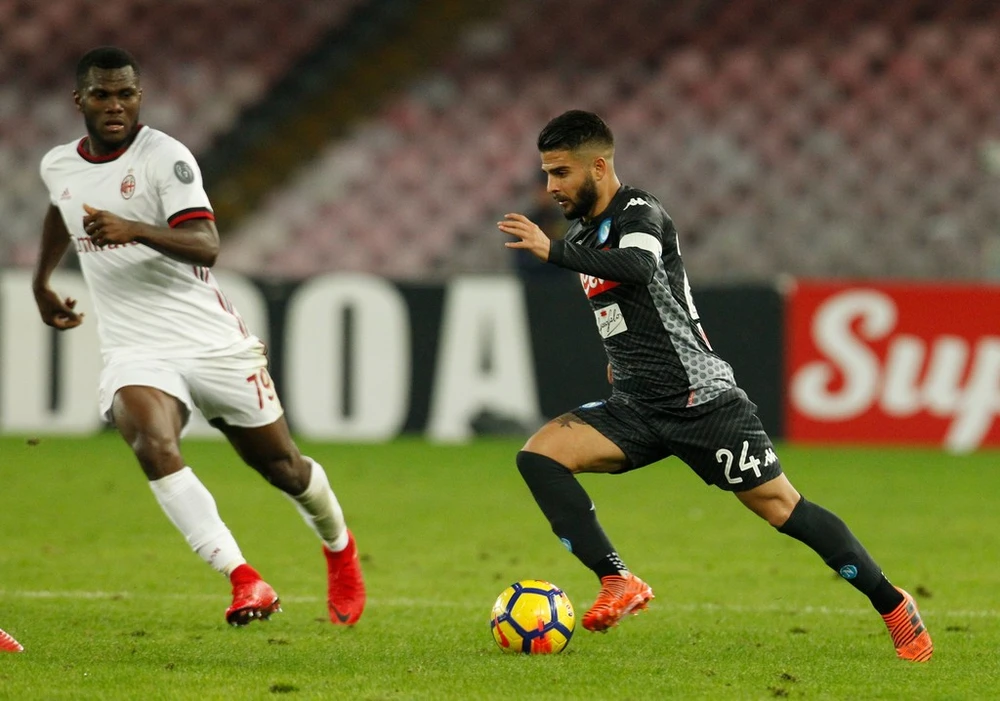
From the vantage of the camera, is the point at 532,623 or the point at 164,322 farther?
the point at 164,322

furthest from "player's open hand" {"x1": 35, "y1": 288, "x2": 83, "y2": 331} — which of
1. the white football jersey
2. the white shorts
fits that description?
the white shorts

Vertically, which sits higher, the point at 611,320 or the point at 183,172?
the point at 183,172

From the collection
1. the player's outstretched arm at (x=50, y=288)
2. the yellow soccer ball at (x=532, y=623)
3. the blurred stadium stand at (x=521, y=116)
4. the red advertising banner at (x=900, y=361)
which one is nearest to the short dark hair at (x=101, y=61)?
the player's outstretched arm at (x=50, y=288)

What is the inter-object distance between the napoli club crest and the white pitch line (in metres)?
1.55

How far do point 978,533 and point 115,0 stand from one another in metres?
11.9

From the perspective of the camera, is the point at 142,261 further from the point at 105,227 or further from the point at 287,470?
the point at 287,470

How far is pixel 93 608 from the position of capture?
544 cm

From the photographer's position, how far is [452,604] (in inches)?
222

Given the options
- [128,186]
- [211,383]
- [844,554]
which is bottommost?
[844,554]

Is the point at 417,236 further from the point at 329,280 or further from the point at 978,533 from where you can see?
the point at 978,533

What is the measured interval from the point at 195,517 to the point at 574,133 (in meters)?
1.62

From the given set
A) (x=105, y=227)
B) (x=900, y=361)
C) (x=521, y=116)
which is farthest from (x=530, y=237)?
(x=521, y=116)

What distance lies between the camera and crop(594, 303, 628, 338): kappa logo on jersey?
480 centimetres

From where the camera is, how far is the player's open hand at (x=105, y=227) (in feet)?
14.9
